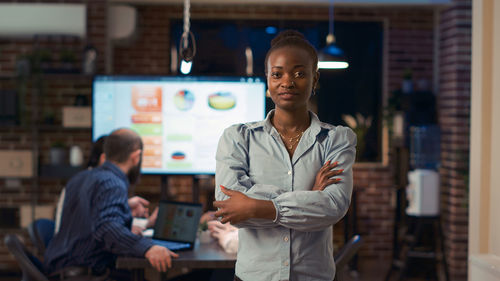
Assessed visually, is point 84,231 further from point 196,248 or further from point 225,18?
point 225,18

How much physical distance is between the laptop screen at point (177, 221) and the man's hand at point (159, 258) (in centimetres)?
21

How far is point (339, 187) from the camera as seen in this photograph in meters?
1.52

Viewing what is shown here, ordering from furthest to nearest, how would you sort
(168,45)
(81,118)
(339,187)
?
1. (168,45)
2. (81,118)
3. (339,187)

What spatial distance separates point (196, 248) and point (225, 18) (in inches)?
152

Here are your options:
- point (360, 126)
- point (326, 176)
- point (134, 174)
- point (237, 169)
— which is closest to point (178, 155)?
point (134, 174)

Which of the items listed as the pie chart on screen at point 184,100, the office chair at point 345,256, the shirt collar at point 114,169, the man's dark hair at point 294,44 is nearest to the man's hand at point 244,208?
the man's dark hair at point 294,44

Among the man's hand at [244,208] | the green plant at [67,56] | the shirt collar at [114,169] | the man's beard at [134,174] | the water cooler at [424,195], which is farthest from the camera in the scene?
the green plant at [67,56]

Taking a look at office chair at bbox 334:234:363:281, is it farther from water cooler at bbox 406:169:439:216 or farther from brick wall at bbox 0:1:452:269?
brick wall at bbox 0:1:452:269

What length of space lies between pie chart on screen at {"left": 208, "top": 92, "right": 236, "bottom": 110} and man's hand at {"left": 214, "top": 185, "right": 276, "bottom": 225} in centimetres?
203

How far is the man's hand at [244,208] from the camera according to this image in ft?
4.67

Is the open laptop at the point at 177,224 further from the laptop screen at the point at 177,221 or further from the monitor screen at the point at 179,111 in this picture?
the monitor screen at the point at 179,111

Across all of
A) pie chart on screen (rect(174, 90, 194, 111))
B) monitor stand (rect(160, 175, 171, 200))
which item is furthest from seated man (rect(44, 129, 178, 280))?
pie chart on screen (rect(174, 90, 194, 111))

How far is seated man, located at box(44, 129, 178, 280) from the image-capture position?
2465 millimetres

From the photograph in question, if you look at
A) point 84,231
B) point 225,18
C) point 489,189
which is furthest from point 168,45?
point 489,189
